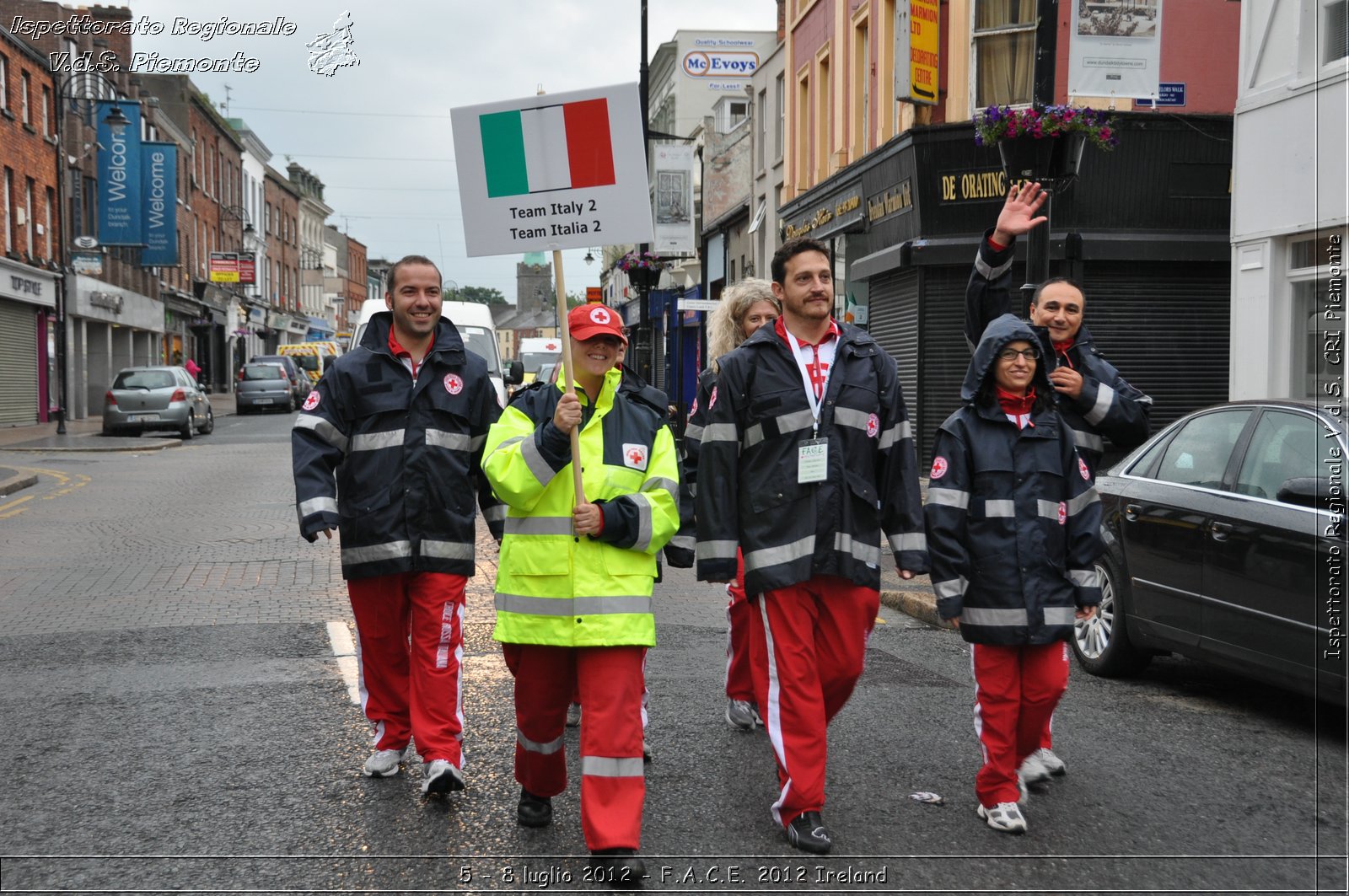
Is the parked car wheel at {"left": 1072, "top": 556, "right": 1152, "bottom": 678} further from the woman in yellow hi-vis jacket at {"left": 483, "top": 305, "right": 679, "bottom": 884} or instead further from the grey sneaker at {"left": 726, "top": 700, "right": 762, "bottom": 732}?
the woman in yellow hi-vis jacket at {"left": 483, "top": 305, "right": 679, "bottom": 884}

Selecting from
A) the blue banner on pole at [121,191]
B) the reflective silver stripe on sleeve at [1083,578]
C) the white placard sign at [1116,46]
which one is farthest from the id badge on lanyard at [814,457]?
the blue banner on pole at [121,191]

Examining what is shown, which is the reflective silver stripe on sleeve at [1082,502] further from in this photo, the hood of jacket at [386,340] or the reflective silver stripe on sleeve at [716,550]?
the hood of jacket at [386,340]

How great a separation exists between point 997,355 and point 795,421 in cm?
81

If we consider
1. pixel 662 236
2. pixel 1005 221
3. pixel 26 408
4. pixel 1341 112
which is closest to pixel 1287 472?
pixel 1005 221

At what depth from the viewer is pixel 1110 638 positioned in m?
7.02

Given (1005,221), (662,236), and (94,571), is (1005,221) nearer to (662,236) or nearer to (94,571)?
(94,571)

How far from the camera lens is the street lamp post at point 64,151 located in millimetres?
29500

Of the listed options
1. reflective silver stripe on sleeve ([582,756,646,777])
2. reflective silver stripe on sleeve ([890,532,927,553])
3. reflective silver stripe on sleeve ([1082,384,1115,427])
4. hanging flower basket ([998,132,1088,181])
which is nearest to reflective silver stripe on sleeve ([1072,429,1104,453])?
reflective silver stripe on sleeve ([1082,384,1115,427])

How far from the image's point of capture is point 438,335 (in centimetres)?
507

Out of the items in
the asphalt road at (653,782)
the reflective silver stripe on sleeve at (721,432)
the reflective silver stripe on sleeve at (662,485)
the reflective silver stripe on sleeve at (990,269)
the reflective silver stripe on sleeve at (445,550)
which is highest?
the reflective silver stripe on sleeve at (990,269)

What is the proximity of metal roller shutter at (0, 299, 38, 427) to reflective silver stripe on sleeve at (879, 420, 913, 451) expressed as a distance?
1278 inches

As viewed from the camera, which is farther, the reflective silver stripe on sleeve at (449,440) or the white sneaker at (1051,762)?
the white sneaker at (1051,762)

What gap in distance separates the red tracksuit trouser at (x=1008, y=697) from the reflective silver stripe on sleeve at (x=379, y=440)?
90.6 inches

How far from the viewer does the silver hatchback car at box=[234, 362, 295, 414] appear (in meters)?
42.8
